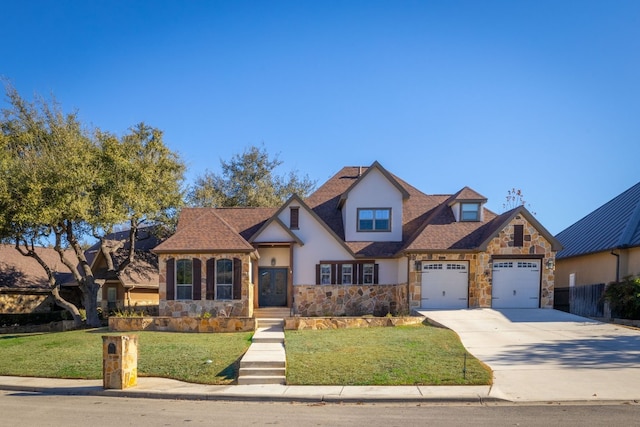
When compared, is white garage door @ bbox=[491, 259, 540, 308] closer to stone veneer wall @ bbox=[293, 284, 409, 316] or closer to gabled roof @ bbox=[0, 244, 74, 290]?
stone veneer wall @ bbox=[293, 284, 409, 316]

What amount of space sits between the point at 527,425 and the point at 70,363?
13.0m

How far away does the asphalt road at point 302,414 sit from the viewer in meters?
9.41

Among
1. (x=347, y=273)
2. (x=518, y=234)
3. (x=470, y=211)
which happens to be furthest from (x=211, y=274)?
(x=518, y=234)

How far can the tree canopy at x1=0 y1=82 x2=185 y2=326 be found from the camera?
75.0 feet

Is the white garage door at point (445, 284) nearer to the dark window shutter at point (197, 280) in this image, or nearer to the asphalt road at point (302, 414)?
the dark window shutter at point (197, 280)

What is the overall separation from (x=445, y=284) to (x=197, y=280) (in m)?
11.3

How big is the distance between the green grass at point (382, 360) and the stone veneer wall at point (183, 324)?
11.3 feet

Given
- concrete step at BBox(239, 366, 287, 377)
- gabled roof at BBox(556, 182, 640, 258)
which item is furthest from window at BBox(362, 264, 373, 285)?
concrete step at BBox(239, 366, 287, 377)

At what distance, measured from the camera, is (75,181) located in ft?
76.0

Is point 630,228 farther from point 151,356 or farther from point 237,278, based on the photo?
point 151,356

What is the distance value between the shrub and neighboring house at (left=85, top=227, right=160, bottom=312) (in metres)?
22.3

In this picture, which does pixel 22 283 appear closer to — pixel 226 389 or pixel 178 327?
pixel 178 327

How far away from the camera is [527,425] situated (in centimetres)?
901

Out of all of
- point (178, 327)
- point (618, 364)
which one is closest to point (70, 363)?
point (178, 327)
